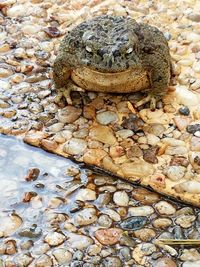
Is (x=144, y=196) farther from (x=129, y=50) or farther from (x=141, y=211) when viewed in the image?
(x=129, y=50)

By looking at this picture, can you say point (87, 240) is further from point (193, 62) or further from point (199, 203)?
point (193, 62)

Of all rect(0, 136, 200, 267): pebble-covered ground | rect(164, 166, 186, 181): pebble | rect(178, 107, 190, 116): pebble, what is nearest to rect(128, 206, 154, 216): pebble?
rect(0, 136, 200, 267): pebble-covered ground

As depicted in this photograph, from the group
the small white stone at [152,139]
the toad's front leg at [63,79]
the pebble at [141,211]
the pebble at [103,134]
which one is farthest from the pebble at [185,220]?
the toad's front leg at [63,79]

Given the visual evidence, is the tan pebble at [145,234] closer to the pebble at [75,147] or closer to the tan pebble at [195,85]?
the pebble at [75,147]

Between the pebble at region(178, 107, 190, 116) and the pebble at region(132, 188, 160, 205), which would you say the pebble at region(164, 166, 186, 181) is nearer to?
the pebble at region(132, 188, 160, 205)

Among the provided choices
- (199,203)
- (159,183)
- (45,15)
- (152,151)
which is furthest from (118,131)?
(45,15)

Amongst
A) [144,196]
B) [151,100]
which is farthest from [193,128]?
[144,196]
